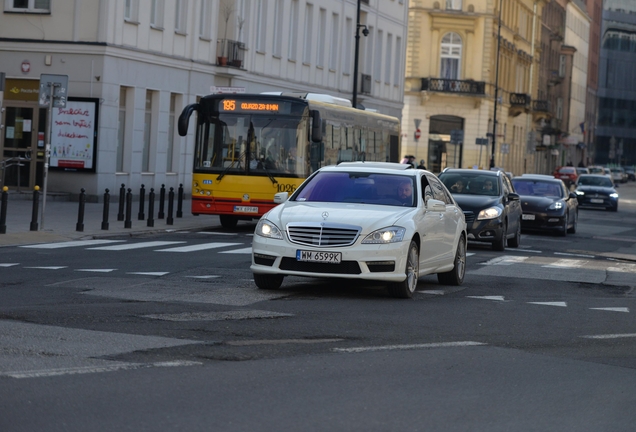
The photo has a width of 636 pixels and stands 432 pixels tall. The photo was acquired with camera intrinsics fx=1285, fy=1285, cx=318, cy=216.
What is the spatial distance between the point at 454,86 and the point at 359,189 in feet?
222

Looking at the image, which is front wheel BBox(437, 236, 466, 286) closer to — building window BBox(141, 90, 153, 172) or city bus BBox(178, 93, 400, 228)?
city bus BBox(178, 93, 400, 228)

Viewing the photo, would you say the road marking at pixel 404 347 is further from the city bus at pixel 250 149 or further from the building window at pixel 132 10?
the building window at pixel 132 10

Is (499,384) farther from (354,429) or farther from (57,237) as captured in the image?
(57,237)

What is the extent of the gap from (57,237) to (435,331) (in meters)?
12.5

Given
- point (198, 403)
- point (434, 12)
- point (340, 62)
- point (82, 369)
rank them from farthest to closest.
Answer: point (434, 12), point (340, 62), point (82, 369), point (198, 403)

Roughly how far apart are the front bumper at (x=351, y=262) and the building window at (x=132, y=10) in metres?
23.9

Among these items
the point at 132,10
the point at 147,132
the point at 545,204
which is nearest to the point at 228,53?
the point at 147,132

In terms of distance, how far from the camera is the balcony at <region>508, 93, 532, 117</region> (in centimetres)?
9344

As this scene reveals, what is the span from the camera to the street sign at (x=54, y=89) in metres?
23.5

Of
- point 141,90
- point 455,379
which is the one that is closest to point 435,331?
point 455,379

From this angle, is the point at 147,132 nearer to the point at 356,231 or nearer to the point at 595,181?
the point at 595,181

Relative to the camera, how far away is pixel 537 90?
10925cm

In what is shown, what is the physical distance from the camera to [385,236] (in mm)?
13805

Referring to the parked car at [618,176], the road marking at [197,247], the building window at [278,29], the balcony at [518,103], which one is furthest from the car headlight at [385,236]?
the parked car at [618,176]
